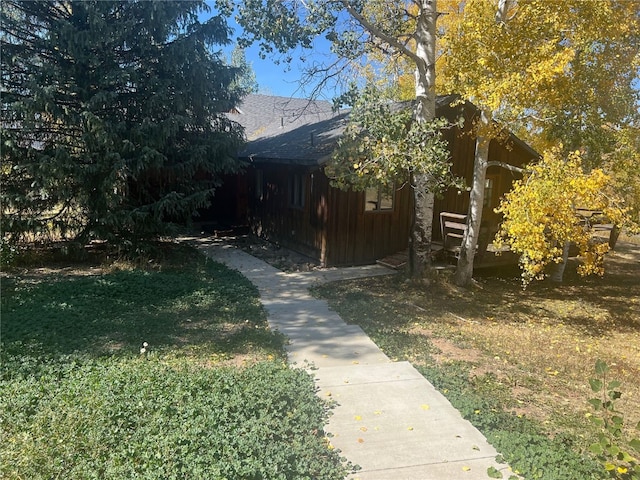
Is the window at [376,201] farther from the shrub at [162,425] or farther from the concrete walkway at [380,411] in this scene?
the shrub at [162,425]

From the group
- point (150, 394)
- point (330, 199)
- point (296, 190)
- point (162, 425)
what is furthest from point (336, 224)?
point (162, 425)

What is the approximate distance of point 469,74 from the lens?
23.9 feet

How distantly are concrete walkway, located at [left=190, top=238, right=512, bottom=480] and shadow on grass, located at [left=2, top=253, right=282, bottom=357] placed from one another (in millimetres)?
713

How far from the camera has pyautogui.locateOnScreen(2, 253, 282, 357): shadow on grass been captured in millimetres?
5488

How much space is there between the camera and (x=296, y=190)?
39.9 ft

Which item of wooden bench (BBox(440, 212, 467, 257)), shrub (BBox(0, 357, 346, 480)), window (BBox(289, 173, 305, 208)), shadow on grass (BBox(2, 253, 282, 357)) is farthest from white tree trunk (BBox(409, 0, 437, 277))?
shrub (BBox(0, 357, 346, 480))

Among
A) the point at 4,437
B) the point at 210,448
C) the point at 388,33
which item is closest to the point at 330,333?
the point at 210,448

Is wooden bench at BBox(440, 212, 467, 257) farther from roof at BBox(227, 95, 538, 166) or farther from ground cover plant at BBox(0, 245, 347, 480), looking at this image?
ground cover plant at BBox(0, 245, 347, 480)

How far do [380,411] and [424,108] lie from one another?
6141mm

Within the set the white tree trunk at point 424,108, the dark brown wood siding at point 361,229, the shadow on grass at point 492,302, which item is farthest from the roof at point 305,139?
the shadow on grass at point 492,302

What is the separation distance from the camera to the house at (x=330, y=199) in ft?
34.5

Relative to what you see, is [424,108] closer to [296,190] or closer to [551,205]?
[551,205]

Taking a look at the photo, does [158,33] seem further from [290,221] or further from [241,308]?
[241,308]

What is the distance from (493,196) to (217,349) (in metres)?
10.7
